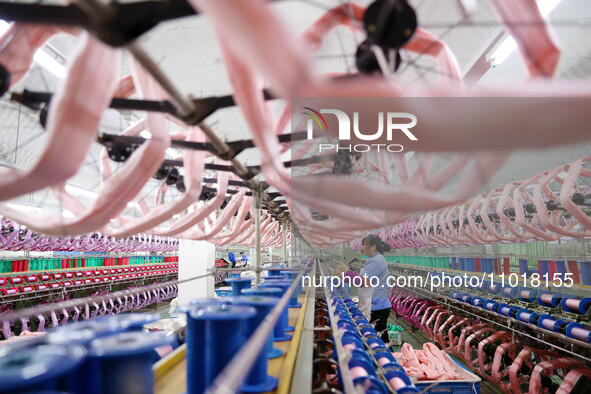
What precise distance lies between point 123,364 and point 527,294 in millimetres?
5995

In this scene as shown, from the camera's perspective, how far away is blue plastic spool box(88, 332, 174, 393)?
85 centimetres

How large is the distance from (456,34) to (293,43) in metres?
4.06

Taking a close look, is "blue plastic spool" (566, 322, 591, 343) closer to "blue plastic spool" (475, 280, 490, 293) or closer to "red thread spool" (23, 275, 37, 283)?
"blue plastic spool" (475, 280, 490, 293)

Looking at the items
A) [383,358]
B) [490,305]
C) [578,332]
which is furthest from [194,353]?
[490,305]

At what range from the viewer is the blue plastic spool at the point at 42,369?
66cm

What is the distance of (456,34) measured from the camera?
3.90 meters

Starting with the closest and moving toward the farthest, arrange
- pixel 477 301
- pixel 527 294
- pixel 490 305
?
pixel 527 294 < pixel 490 305 < pixel 477 301

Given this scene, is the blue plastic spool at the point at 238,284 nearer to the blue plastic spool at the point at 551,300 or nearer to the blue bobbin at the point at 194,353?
the blue bobbin at the point at 194,353

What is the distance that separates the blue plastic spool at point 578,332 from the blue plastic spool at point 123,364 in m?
4.11

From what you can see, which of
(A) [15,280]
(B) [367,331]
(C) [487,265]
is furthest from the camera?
(C) [487,265]

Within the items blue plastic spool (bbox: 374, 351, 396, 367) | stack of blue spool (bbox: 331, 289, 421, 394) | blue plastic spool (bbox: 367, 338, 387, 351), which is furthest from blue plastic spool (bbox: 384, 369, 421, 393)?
blue plastic spool (bbox: 367, 338, 387, 351)

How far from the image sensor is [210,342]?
1.11 meters

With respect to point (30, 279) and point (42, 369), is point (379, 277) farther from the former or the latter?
point (30, 279)

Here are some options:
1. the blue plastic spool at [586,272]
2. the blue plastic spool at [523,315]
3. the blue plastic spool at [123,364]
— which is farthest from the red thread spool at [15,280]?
the blue plastic spool at [586,272]
